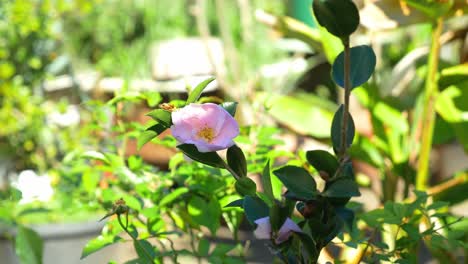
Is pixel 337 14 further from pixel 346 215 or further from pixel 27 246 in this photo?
pixel 27 246

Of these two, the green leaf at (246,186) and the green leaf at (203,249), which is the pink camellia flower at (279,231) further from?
the green leaf at (203,249)

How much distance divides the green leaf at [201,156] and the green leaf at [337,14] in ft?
0.40

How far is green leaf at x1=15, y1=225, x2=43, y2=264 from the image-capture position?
780 mm

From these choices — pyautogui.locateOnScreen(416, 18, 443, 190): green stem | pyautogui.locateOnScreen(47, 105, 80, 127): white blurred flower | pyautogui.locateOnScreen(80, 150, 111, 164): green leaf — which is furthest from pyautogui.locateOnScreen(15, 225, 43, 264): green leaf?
pyautogui.locateOnScreen(47, 105, 80, 127): white blurred flower

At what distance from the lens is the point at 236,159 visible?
1.64 ft

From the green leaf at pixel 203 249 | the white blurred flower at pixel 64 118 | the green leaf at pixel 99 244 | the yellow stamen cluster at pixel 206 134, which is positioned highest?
the yellow stamen cluster at pixel 206 134

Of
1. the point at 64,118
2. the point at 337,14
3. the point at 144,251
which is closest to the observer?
→ the point at 337,14

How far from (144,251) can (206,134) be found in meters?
0.18

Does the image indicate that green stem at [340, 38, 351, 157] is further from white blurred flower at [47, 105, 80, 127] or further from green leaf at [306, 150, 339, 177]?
white blurred flower at [47, 105, 80, 127]

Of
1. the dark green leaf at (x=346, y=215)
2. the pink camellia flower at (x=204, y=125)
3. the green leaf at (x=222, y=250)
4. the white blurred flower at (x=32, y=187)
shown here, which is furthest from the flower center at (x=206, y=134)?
the white blurred flower at (x=32, y=187)

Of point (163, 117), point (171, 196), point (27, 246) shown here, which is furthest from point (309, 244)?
point (27, 246)

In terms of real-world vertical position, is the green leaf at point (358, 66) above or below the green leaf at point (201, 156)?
above

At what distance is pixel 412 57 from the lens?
4.39 ft

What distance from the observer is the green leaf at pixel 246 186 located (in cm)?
49
